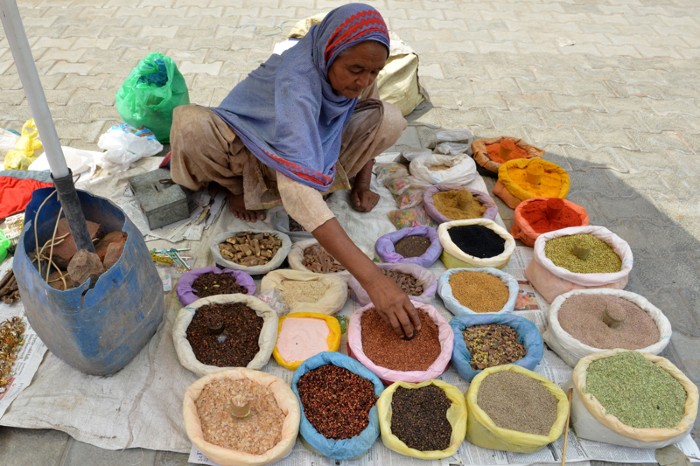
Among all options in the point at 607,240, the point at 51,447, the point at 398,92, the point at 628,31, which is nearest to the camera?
the point at 51,447

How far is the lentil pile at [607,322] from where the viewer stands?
2178mm

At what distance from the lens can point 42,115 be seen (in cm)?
156

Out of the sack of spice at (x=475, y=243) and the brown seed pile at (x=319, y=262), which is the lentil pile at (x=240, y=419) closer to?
the brown seed pile at (x=319, y=262)

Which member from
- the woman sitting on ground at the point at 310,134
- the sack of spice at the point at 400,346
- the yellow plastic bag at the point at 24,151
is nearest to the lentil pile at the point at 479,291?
the sack of spice at the point at 400,346

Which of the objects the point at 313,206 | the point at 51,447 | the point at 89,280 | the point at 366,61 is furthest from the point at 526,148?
the point at 51,447

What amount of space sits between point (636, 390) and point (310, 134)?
158 centimetres

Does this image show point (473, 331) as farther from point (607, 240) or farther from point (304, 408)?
point (607, 240)

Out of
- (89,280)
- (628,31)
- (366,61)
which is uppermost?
(366,61)

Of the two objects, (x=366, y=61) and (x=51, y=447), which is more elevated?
(x=366, y=61)

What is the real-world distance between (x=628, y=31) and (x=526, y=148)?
Result: 3235 millimetres

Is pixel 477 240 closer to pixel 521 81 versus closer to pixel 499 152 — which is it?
pixel 499 152

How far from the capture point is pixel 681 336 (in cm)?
244

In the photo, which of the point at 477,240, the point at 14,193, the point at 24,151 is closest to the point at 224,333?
the point at 477,240

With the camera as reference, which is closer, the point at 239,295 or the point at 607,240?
the point at 239,295
